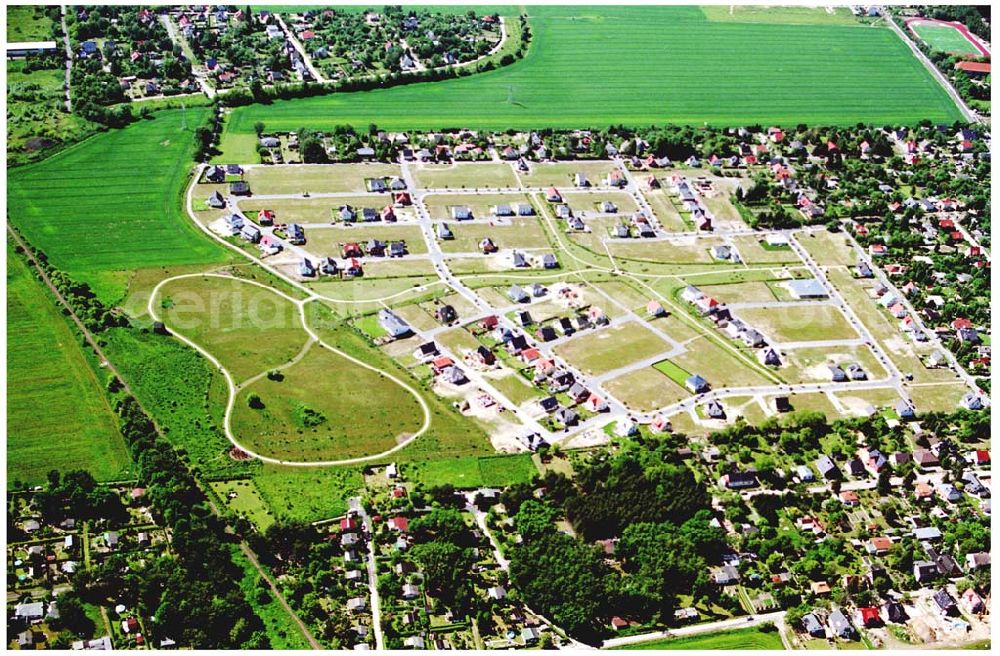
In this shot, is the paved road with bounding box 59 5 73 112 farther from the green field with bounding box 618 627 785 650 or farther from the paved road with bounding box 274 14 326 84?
the green field with bounding box 618 627 785 650

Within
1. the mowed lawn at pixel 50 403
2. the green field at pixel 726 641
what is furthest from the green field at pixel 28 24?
the green field at pixel 726 641

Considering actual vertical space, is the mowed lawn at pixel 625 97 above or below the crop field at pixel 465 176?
above

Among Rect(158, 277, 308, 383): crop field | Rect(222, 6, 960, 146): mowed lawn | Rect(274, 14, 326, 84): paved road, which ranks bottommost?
Rect(158, 277, 308, 383): crop field

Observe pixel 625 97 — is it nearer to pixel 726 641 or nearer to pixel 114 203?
pixel 114 203

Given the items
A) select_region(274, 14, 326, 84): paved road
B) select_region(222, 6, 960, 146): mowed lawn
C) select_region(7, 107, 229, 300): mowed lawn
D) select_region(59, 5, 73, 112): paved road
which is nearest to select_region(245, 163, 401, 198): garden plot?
select_region(7, 107, 229, 300): mowed lawn

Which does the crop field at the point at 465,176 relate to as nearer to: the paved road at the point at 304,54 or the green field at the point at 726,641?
the paved road at the point at 304,54
